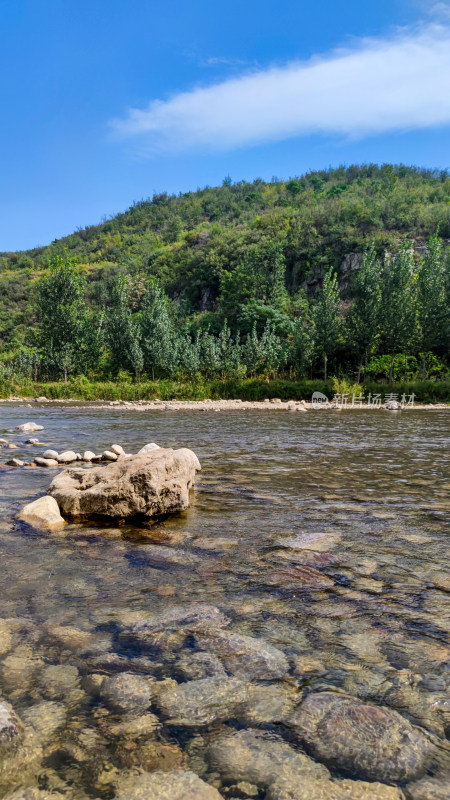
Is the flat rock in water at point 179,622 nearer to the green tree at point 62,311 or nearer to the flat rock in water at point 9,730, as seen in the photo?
the flat rock in water at point 9,730

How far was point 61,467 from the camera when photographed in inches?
341

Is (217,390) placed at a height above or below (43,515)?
above

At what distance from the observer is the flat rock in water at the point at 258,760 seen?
5.89ft

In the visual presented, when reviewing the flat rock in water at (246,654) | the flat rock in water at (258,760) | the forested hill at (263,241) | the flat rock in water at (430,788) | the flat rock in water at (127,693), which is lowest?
the flat rock in water at (246,654)

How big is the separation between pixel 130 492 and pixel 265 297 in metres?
61.3

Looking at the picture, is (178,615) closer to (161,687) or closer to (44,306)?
(161,687)

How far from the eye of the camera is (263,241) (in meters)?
73.1

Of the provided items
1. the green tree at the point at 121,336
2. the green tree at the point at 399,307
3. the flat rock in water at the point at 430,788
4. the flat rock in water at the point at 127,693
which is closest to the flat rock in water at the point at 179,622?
the flat rock in water at the point at 127,693

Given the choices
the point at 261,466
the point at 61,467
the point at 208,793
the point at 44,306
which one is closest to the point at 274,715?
the point at 208,793

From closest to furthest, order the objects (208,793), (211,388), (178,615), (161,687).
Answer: (208,793)
(161,687)
(178,615)
(211,388)

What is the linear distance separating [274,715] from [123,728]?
2.20 ft

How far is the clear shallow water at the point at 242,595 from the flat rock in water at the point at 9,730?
0.15 metres

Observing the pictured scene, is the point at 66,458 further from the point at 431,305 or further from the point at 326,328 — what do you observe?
the point at 431,305

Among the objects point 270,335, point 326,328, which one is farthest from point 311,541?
point 270,335
